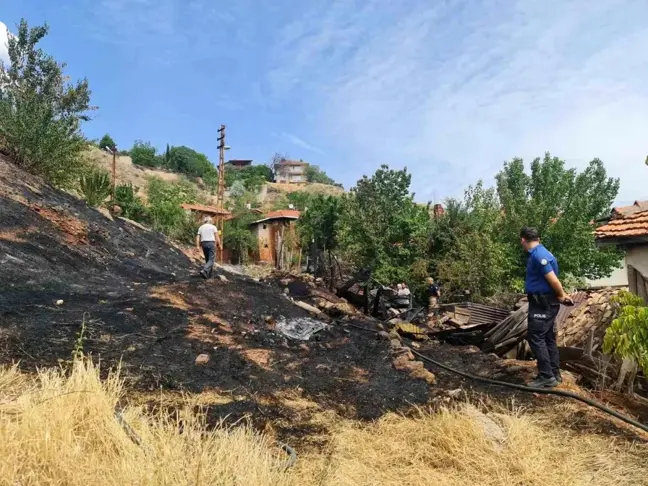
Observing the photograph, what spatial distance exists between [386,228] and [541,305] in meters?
17.0

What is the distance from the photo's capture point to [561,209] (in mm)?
24688

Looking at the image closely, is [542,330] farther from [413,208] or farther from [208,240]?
[413,208]

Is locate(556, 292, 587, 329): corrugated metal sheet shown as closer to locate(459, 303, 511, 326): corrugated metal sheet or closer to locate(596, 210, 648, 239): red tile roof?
locate(596, 210, 648, 239): red tile roof

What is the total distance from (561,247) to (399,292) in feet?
34.0

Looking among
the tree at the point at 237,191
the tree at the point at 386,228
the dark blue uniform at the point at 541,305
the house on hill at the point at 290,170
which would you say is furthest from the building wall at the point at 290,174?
the dark blue uniform at the point at 541,305

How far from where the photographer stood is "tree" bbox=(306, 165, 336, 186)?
10625cm

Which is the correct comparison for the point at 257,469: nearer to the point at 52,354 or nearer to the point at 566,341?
the point at 52,354

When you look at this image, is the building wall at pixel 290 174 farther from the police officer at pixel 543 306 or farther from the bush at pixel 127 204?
the police officer at pixel 543 306

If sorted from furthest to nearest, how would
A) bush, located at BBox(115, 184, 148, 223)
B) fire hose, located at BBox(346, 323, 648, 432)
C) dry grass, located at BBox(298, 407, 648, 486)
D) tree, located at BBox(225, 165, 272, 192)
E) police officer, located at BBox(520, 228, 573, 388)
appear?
tree, located at BBox(225, 165, 272, 192), bush, located at BBox(115, 184, 148, 223), police officer, located at BBox(520, 228, 573, 388), fire hose, located at BBox(346, 323, 648, 432), dry grass, located at BBox(298, 407, 648, 486)

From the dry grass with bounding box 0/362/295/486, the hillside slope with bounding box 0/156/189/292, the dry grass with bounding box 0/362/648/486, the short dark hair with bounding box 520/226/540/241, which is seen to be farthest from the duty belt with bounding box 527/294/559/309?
the hillside slope with bounding box 0/156/189/292

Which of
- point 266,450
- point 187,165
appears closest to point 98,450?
point 266,450

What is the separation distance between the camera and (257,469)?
9.08 ft

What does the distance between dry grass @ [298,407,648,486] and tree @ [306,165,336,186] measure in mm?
102072

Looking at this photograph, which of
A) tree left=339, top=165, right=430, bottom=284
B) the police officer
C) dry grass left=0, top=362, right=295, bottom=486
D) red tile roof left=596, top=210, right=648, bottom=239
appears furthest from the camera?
tree left=339, top=165, right=430, bottom=284
